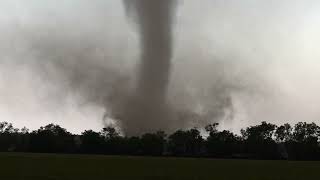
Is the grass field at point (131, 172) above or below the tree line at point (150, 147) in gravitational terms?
below

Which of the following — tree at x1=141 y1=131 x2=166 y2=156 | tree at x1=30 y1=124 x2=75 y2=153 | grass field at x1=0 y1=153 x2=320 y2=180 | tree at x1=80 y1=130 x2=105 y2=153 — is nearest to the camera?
grass field at x1=0 y1=153 x2=320 y2=180

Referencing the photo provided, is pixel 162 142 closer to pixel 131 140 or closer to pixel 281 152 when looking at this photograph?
pixel 131 140

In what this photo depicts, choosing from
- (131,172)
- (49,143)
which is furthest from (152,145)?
(131,172)

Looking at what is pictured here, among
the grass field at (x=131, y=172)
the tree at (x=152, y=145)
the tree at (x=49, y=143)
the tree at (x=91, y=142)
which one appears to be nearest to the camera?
the grass field at (x=131, y=172)

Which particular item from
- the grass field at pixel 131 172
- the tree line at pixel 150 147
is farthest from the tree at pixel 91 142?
the grass field at pixel 131 172

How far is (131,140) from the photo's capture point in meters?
186

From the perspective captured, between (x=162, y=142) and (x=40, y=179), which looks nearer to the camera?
(x=40, y=179)

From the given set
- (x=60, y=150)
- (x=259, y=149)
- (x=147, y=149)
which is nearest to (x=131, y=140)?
(x=147, y=149)

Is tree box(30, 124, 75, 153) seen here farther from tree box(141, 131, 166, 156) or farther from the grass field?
the grass field

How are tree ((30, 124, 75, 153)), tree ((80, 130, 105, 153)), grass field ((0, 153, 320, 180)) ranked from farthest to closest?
tree ((30, 124, 75, 153)) → tree ((80, 130, 105, 153)) → grass field ((0, 153, 320, 180))

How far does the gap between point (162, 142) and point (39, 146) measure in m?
45.1

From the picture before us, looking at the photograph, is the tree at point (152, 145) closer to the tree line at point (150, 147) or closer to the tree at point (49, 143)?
the tree line at point (150, 147)

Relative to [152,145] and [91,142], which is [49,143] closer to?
[91,142]

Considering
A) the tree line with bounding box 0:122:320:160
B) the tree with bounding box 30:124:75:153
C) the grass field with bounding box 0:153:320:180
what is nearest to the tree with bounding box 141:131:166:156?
the tree line with bounding box 0:122:320:160
